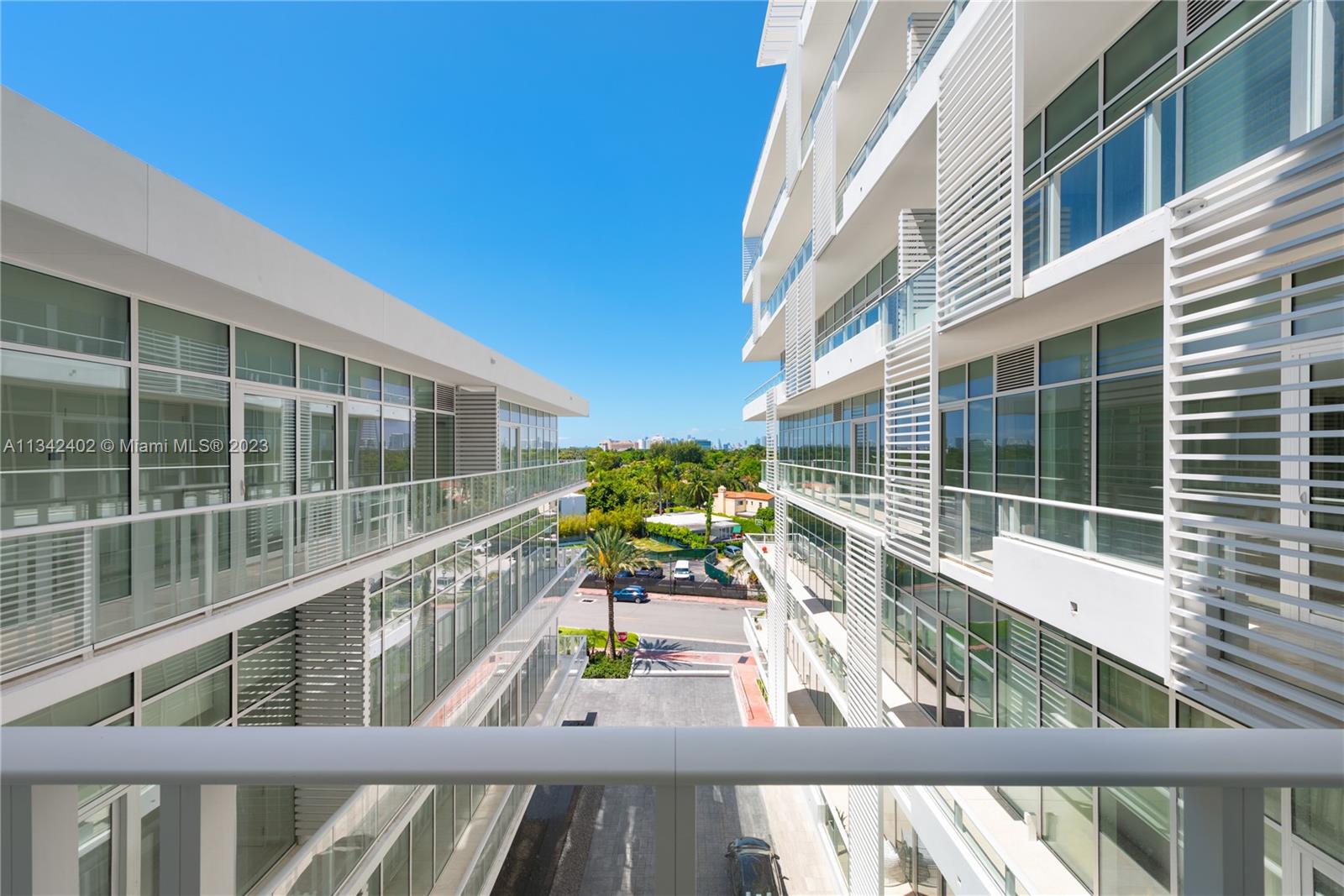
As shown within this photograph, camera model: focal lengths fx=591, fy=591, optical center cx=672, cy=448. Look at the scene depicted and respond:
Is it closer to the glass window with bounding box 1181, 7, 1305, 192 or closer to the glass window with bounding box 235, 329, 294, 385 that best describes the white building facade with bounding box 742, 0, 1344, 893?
the glass window with bounding box 1181, 7, 1305, 192

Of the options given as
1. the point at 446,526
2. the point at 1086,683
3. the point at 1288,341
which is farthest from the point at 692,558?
the point at 1288,341

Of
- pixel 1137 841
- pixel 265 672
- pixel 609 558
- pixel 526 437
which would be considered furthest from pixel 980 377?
pixel 609 558

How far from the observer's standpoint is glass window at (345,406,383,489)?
10234 mm

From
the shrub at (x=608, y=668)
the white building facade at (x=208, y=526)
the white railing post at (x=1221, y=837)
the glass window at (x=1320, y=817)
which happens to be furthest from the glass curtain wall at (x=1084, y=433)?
the shrub at (x=608, y=668)

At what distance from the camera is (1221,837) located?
1.22m

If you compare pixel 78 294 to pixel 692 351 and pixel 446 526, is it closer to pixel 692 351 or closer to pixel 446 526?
pixel 446 526

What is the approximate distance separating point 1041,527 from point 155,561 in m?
8.80

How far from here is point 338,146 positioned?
2008 inches

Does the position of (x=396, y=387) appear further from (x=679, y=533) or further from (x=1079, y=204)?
(x=679, y=533)

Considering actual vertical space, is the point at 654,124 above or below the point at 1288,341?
above

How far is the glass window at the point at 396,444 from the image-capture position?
11414 mm

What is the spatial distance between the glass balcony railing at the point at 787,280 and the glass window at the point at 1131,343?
9.43 meters

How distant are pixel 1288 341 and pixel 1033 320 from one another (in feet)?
12.1

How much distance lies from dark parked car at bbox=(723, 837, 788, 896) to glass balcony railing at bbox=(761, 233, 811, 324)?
15690 millimetres
